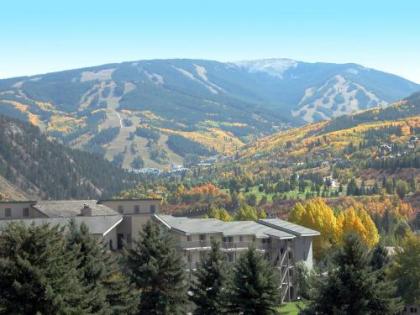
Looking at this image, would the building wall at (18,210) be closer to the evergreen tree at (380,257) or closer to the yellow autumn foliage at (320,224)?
the evergreen tree at (380,257)

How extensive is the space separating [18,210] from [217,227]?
81.6 feet

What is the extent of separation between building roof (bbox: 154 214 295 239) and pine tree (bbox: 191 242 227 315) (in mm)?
23994

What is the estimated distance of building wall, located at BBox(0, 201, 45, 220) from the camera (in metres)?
105

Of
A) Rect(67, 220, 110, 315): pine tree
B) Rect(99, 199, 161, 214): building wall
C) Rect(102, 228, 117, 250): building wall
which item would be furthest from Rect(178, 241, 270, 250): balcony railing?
Rect(67, 220, 110, 315): pine tree

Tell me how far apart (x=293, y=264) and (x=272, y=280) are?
45385 millimetres

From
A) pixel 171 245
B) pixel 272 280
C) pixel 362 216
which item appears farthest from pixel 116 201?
pixel 362 216

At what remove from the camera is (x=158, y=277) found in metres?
78.8

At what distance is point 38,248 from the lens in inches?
2318

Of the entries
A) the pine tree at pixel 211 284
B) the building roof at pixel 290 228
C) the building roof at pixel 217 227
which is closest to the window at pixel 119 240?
the building roof at pixel 217 227

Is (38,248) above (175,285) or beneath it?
above

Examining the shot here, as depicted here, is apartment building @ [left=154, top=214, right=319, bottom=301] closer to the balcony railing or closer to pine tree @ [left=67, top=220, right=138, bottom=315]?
the balcony railing

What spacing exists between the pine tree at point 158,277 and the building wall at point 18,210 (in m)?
28.7

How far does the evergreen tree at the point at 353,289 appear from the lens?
7094cm

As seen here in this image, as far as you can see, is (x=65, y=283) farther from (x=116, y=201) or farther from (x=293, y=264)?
(x=293, y=264)
